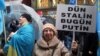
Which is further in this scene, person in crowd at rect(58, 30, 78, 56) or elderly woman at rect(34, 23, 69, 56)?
person in crowd at rect(58, 30, 78, 56)

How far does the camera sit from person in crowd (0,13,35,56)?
14.2 feet

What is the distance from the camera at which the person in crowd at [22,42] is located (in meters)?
4.34

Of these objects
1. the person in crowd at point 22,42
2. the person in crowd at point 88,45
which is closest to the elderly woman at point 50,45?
the person in crowd at point 22,42

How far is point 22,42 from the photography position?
4.37 meters

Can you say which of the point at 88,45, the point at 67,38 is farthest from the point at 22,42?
the point at 88,45

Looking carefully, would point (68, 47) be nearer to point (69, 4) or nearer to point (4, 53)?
point (69, 4)

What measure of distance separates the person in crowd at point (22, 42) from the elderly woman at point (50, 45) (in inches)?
6.7

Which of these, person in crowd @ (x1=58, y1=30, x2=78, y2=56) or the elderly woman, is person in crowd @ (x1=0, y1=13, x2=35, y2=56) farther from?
person in crowd @ (x1=58, y1=30, x2=78, y2=56)

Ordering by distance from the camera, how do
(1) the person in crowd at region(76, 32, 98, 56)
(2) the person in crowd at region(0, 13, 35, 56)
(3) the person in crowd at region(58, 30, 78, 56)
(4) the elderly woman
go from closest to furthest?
(4) the elderly woman → (2) the person in crowd at region(0, 13, 35, 56) → (1) the person in crowd at region(76, 32, 98, 56) → (3) the person in crowd at region(58, 30, 78, 56)

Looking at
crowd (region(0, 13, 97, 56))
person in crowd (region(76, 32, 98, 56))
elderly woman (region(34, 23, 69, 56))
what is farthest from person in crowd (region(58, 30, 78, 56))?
elderly woman (region(34, 23, 69, 56))

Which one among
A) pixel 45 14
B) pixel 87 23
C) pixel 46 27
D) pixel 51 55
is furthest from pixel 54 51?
pixel 45 14

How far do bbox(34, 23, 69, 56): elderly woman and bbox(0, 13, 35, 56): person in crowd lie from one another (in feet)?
0.56

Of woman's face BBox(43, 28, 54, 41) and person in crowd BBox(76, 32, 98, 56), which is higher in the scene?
woman's face BBox(43, 28, 54, 41)

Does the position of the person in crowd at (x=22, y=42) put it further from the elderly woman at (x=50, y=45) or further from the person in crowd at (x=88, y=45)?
the person in crowd at (x=88, y=45)
